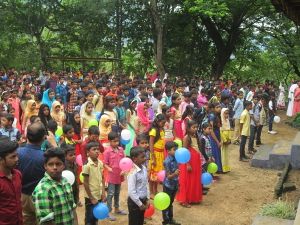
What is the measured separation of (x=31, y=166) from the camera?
14.1ft

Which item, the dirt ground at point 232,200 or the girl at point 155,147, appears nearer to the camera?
the dirt ground at point 232,200

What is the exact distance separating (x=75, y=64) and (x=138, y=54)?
21.4 ft

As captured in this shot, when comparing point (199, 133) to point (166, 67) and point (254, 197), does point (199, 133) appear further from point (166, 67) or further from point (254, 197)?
point (166, 67)

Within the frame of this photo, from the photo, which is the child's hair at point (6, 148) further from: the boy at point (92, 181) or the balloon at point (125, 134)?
the balloon at point (125, 134)

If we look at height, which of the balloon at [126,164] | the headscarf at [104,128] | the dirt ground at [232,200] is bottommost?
the dirt ground at [232,200]

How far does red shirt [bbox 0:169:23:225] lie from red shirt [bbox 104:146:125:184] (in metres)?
2.68

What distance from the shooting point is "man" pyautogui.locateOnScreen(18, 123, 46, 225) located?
4.29 metres

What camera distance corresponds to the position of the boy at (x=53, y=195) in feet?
12.3

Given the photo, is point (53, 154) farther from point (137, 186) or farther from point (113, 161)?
point (113, 161)

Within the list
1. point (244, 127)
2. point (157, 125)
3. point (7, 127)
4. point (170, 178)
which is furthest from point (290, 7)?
point (244, 127)

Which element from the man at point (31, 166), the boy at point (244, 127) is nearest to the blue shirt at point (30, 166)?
the man at point (31, 166)

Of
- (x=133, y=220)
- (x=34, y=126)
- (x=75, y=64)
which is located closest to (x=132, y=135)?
(x=133, y=220)

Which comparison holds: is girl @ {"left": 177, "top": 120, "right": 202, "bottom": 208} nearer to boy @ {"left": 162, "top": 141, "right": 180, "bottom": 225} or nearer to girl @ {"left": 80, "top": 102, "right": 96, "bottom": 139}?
boy @ {"left": 162, "top": 141, "right": 180, "bottom": 225}

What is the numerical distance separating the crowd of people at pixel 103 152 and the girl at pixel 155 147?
18 millimetres
